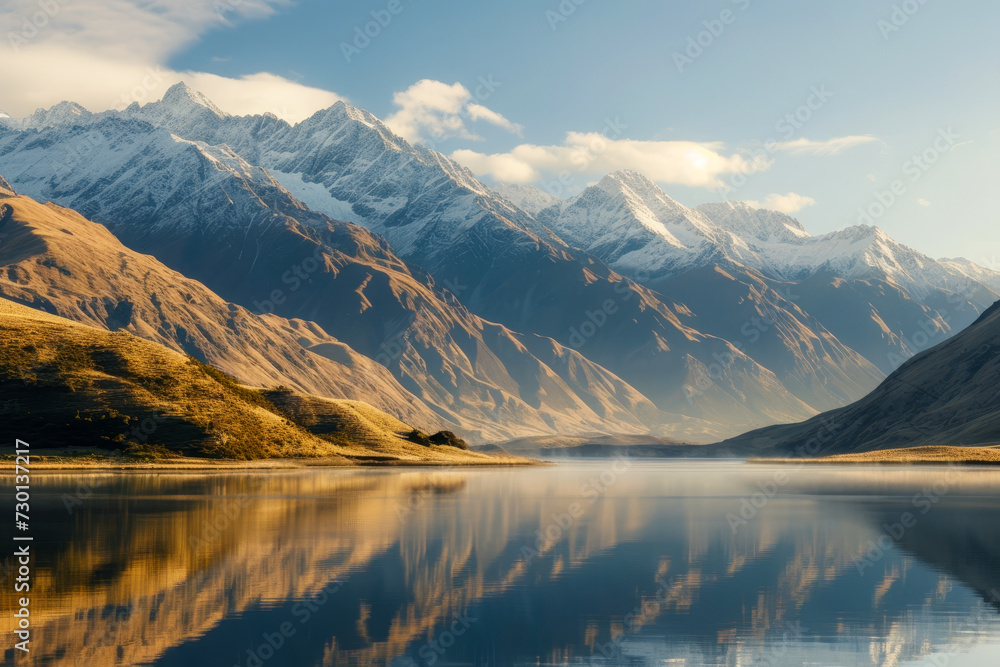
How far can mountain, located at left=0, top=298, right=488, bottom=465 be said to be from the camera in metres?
126

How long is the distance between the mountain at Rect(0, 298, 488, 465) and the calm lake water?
5488 cm

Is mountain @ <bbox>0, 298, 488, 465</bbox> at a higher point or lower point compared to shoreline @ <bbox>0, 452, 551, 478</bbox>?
higher

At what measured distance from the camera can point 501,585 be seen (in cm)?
3981

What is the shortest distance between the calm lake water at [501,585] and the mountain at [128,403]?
54881 mm

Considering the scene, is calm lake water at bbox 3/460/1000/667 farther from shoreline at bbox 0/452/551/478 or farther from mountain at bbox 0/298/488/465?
mountain at bbox 0/298/488/465

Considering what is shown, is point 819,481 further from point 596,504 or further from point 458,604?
point 458,604

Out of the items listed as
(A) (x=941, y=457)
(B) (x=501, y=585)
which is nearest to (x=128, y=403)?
(B) (x=501, y=585)

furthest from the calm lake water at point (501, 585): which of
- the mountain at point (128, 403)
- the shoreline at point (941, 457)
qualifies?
the shoreline at point (941, 457)

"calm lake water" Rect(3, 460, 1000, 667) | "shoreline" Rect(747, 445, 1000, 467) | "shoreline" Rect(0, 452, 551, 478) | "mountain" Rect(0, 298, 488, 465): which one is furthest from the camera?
"shoreline" Rect(747, 445, 1000, 467)

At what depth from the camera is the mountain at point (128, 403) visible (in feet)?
412

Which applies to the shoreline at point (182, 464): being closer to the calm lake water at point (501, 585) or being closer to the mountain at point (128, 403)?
the mountain at point (128, 403)

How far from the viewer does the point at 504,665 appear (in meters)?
28.0

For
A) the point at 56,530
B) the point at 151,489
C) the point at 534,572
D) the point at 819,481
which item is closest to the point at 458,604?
the point at 534,572

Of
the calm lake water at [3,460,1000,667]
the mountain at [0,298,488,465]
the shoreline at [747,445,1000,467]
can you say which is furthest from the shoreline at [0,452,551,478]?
the shoreline at [747,445,1000,467]
